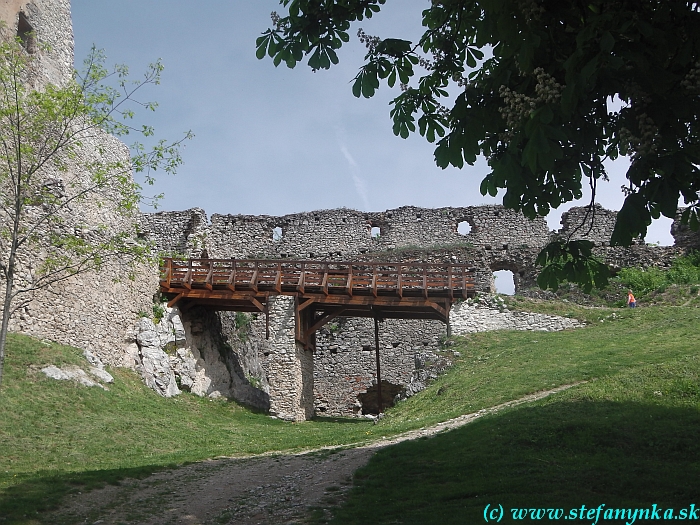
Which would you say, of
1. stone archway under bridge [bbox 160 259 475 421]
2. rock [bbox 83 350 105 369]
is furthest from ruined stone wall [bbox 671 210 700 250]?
rock [bbox 83 350 105 369]

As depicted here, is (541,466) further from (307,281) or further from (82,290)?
(307,281)

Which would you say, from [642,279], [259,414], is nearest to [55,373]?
[259,414]

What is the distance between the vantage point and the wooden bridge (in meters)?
20.6

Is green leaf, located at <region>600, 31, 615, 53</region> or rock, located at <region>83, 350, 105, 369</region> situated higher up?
green leaf, located at <region>600, 31, 615, 53</region>

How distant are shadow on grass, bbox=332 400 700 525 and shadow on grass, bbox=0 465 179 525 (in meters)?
3.52

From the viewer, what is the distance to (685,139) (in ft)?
15.4

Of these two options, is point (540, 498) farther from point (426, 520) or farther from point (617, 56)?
point (617, 56)

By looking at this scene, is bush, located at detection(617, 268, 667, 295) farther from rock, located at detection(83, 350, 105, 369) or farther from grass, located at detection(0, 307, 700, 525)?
rock, located at detection(83, 350, 105, 369)

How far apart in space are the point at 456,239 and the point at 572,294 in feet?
22.3

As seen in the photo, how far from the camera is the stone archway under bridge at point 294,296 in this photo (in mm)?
20328

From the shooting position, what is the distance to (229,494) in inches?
325

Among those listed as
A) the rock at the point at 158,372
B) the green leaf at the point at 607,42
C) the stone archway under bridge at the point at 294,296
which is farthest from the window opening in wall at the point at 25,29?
the green leaf at the point at 607,42

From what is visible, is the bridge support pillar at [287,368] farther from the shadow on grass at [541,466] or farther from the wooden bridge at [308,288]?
the shadow on grass at [541,466]

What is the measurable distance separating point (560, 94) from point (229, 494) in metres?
6.35
